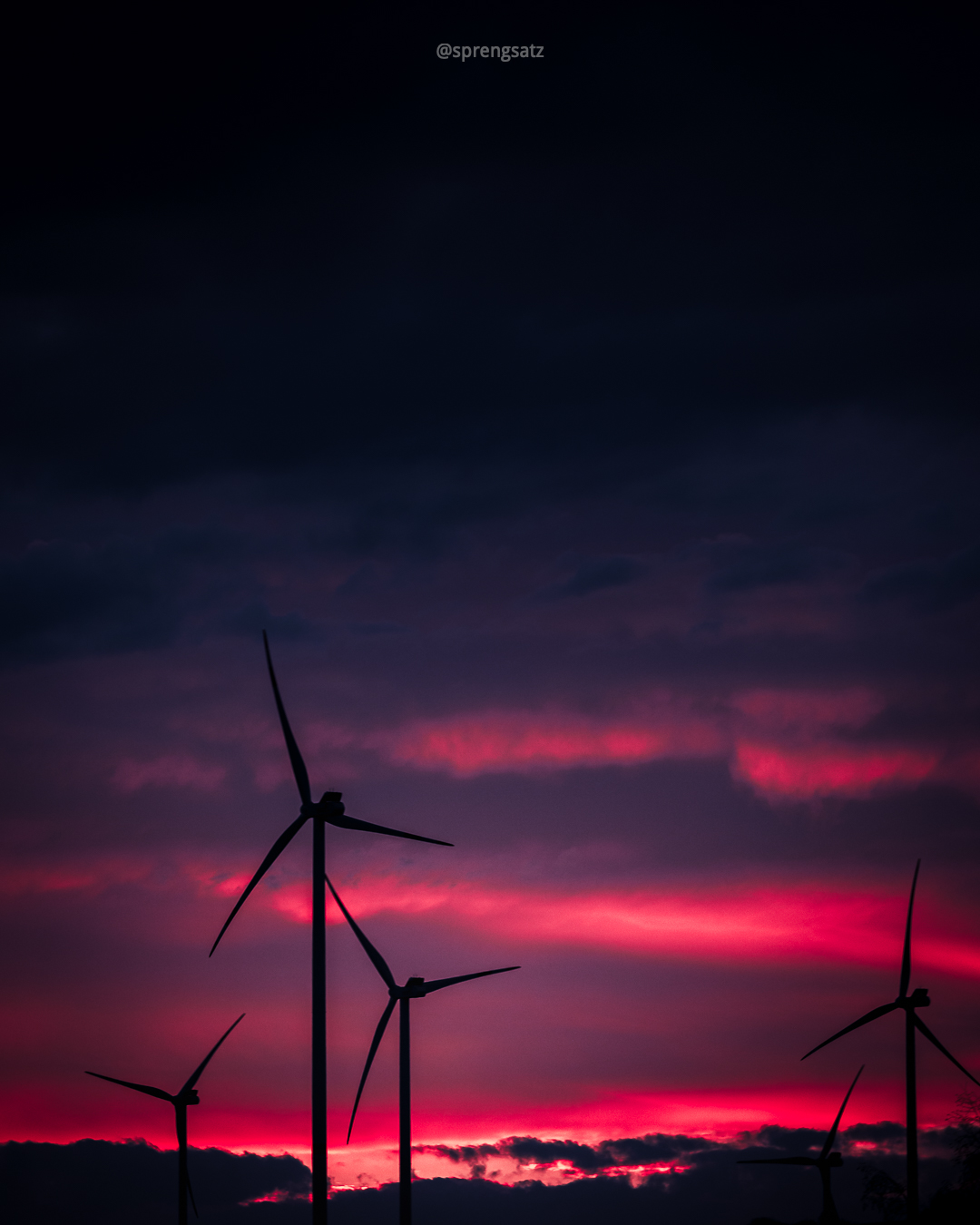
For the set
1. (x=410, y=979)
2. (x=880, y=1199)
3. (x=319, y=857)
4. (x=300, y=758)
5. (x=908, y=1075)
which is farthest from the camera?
(x=880, y=1199)

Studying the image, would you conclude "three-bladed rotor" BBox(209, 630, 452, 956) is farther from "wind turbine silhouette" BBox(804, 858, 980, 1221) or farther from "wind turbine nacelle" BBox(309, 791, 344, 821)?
"wind turbine silhouette" BBox(804, 858, 980, 1221)

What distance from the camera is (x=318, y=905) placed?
180 ft

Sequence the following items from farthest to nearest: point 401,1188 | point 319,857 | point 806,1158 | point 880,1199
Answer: point 880,1199
point 806,1158
point 401,1188
point 319,857

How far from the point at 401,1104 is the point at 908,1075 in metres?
28.2

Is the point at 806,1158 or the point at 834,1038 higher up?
the point at 834,1038

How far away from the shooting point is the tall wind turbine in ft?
165

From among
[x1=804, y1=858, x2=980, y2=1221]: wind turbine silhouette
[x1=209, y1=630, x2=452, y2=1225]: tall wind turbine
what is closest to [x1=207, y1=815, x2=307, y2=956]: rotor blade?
[x1=209, y1=630, x2=452, y2=1225]: tall wind turbine

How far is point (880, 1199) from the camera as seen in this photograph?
152 meters

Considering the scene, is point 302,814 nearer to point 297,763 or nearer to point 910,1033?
point 297,763

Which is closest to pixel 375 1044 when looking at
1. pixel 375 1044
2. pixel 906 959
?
pixel 375 1044

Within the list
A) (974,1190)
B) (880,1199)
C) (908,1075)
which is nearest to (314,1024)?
(908,1075)

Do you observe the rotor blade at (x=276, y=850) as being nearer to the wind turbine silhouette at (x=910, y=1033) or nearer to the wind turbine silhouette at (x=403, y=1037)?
the wind turbine silhouette at (x=403, y=1037)

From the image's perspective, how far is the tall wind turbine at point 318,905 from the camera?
165 feet

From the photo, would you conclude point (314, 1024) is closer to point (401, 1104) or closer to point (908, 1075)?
point (401, 1104)
